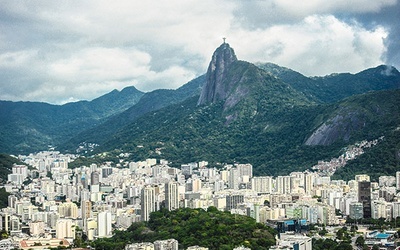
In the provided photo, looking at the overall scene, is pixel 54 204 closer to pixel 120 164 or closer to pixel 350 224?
pixel 350 224

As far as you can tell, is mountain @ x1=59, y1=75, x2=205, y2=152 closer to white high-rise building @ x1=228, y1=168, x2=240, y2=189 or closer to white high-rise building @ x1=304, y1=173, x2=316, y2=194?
white high-rise building @ x1=228, y1=168, x2=240, y2=189

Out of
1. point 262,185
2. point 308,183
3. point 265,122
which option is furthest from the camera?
point 265,122

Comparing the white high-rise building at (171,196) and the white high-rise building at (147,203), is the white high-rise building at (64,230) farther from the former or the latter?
the white high-rise building at (171,196)

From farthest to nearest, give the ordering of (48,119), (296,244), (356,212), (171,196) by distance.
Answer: (48,119), (171,196), (356,212), (296,244)

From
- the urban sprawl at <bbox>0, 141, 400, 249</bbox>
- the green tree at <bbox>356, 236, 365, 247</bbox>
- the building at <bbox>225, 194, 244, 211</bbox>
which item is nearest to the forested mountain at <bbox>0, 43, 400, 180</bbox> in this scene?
the urban sprawl at <bbox>0, 141, 400, 249</bbox>

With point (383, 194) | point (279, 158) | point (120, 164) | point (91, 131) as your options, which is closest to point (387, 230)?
point (383, 194)

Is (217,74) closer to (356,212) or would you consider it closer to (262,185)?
(262,185)

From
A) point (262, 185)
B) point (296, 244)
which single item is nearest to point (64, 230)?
point (296, 244)
